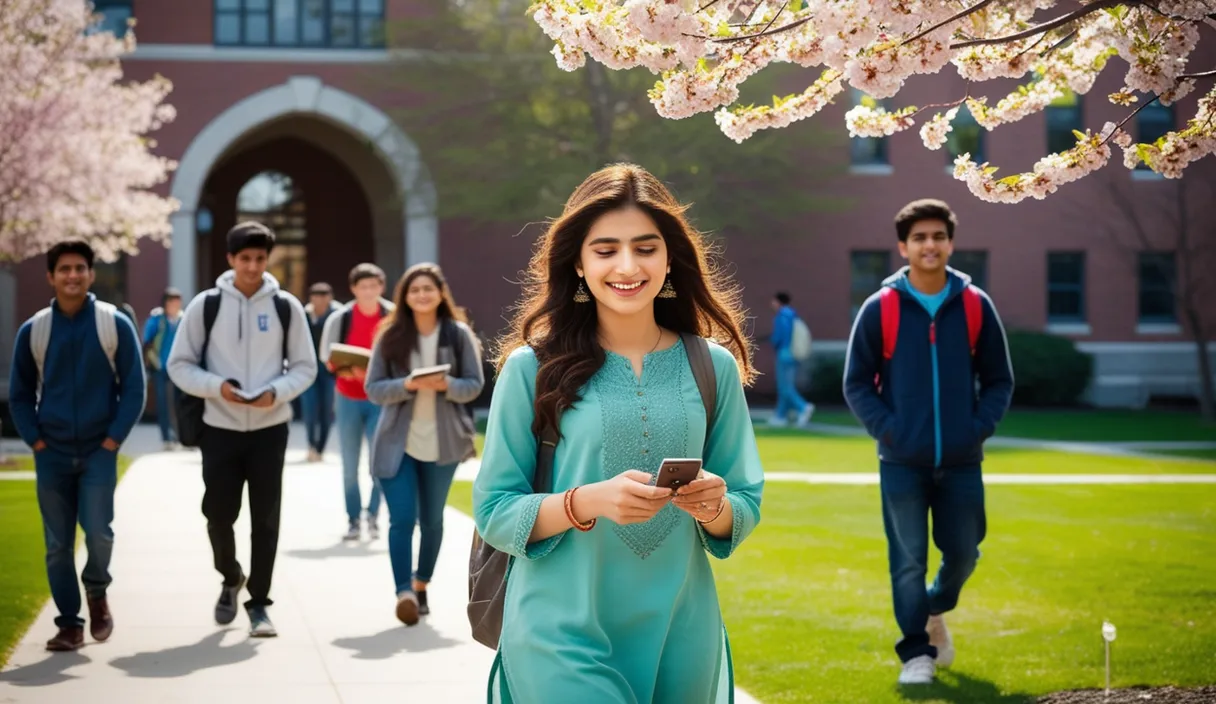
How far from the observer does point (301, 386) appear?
813cm

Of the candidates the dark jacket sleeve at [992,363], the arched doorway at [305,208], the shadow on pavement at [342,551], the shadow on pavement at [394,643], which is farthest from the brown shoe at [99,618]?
the arched doorway at [305,208]

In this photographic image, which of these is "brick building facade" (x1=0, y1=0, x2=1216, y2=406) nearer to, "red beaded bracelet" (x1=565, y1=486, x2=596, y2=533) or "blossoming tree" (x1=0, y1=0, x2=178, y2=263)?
"blossoming tree" (x1=0, y1=0, x2=178, y2=263)

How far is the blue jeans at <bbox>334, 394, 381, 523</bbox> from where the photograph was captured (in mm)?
11789

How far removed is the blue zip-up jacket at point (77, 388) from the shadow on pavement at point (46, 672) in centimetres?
100

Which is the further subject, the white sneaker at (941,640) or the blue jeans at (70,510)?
the blue jeans at (70,510)

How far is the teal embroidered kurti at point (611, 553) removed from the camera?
347cm

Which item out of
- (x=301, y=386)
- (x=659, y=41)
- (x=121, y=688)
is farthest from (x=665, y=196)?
(x=301, y=386)

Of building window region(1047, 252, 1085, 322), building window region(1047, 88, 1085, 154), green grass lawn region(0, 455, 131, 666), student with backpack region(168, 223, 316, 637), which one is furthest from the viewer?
Answer: building window region(1047, 252, 1085, 322)

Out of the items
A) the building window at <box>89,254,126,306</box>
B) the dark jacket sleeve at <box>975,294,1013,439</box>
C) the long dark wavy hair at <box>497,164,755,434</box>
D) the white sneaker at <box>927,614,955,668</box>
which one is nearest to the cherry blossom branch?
the long dark wavy hair at <box>497,164,755,434</box>

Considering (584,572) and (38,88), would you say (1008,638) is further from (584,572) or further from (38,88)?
(38,88)

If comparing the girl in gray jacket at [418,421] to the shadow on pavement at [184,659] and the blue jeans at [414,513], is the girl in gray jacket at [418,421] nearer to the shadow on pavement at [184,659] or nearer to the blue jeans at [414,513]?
the blue jeans at [414,513]

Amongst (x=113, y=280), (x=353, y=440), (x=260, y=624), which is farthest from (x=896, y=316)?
(x=113, y=280)

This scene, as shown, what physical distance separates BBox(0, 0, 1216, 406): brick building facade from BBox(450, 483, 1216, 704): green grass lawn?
17124mm

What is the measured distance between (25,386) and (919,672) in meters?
4.58
